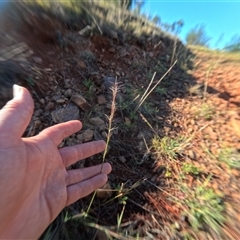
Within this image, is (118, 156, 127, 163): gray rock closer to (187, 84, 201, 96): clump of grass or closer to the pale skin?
the pale skin

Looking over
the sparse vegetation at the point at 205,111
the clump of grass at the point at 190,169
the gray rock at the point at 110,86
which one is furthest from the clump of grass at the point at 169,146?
the gray rock at the point at 110,86

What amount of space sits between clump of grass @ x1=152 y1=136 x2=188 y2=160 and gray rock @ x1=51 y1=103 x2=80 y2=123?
600 millimetres

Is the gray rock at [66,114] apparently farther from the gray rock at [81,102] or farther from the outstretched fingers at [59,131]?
the outstretched fingers at [59,131]

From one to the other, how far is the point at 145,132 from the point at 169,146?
228mm

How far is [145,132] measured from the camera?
1838mm

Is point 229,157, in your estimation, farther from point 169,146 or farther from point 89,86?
point 89,86

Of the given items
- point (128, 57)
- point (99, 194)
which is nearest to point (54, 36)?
point (128, 57)

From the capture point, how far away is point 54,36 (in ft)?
7.70

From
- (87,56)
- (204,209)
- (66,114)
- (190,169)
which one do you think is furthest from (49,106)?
(204,209)

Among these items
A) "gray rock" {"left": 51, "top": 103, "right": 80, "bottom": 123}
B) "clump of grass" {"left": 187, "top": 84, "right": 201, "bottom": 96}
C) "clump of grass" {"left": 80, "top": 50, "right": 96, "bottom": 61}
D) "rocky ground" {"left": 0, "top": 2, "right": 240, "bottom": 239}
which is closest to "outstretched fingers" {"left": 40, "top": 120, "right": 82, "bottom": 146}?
"rocky ground" {"left": 0, "top": 2, "right": 240, "bottom": 239}

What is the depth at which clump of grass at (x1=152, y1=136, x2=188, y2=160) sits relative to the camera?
1647 mm

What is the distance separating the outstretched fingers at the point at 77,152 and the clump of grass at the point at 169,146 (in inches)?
18.0

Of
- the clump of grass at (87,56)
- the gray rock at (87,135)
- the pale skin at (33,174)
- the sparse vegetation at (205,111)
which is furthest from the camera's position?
the clump of grass at (87,56)

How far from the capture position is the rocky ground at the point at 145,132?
4.20 feet
